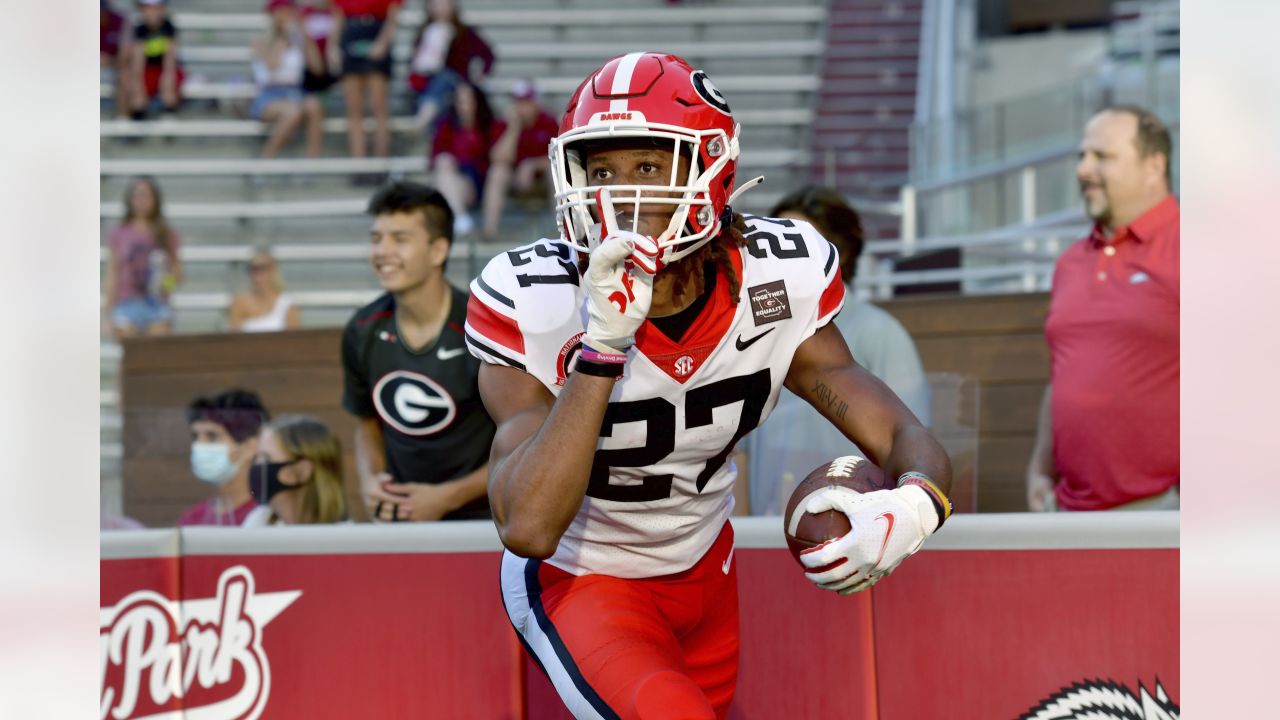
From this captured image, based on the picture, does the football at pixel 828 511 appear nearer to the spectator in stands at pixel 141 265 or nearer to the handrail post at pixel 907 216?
the handrail post at pixel 907 216

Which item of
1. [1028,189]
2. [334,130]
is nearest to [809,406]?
[1028,189]

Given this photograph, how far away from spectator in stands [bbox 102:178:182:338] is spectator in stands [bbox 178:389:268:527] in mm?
3194

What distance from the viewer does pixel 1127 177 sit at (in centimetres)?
486

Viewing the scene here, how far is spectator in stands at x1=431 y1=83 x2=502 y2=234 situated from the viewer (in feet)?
32.3

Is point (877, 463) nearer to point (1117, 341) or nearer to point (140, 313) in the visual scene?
point (1117, 341)

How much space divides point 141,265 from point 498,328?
6.61m

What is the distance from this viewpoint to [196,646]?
4004 mm

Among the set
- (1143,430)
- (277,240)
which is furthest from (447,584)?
(277,240)

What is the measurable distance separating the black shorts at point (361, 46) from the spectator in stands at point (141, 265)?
8.45 feet

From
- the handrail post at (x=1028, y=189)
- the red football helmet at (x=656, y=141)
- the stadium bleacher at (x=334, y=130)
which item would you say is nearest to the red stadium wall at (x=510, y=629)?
the red football helmet at (x=656, y=141)

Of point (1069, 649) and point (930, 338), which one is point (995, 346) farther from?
point (1069, 649)

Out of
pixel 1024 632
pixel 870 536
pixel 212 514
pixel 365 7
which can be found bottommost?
pixel 1024 632

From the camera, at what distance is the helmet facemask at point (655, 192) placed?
2578 millimetres
